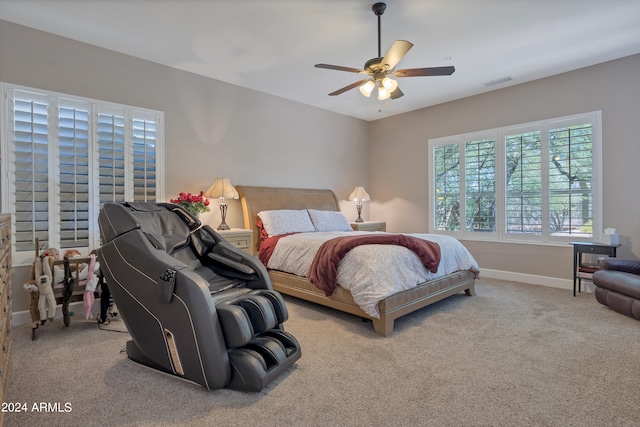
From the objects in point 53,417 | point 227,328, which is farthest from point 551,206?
point 53,417

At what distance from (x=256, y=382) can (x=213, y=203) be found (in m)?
3.01

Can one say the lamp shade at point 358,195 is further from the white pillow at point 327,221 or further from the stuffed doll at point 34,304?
the stuffed doll at point 34,304

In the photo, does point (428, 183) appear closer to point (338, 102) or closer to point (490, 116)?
point (490, 116)

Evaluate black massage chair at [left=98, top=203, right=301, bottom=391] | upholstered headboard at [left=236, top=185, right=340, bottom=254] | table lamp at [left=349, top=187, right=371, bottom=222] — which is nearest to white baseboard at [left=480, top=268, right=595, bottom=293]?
table lamp at [left=349, top=187, right=371, bottom=222]

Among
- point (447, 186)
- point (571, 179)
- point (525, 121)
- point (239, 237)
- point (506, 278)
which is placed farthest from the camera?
point (447, 186)

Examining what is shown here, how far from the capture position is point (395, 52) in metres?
2.62

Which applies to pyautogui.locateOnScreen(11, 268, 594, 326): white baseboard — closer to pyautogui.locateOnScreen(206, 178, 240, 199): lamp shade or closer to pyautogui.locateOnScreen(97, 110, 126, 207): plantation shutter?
pyautogui.locateOnScreen(97, 110, 126, 207): plantation shutter

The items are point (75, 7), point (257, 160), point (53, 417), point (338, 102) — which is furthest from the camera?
point (338, 102)

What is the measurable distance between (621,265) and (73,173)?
19.3 feet

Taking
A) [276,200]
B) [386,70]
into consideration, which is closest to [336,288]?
[386,70]

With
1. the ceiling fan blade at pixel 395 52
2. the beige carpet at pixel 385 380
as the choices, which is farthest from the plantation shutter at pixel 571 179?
the ceiling fan blade at pixel 395 52

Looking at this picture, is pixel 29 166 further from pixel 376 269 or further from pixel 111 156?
pixel 376 269

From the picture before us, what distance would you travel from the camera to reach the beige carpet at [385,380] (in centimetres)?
175

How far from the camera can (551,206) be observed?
175 inches
